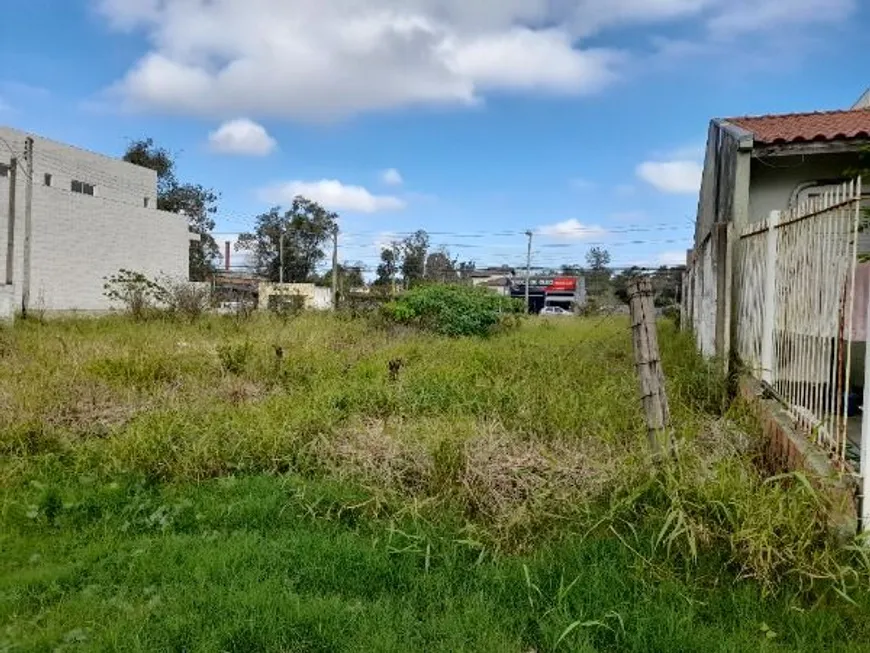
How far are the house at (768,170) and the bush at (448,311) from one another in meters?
5.97

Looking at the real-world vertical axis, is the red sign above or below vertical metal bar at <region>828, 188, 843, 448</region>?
above

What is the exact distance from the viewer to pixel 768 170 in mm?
7117

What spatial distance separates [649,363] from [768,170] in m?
4.75

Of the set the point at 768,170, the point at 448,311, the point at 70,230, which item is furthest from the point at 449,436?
the point at 70,230

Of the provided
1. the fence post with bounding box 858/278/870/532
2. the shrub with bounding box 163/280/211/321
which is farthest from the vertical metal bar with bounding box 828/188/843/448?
the shrub with bounding box 163/280/211/321

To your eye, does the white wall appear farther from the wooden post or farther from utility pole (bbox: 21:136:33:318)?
the wooden post

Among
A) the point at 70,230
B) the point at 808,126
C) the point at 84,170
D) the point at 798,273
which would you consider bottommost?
the point at 798,273

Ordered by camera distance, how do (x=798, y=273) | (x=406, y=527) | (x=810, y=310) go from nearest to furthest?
(x=406, y=527), (x=810, y=310), (x=798, y=273)

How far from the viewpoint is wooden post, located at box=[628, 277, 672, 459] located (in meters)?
3.54

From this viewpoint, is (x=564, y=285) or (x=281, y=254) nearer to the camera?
(x=281, y=254)

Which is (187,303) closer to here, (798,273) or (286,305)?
(286,305)

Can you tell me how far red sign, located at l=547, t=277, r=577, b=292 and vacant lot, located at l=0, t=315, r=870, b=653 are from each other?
4489 cm

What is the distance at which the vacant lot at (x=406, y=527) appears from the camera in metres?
2.50

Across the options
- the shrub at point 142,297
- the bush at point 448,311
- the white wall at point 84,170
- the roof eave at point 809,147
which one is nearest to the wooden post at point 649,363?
the roof eave at point 809,147
